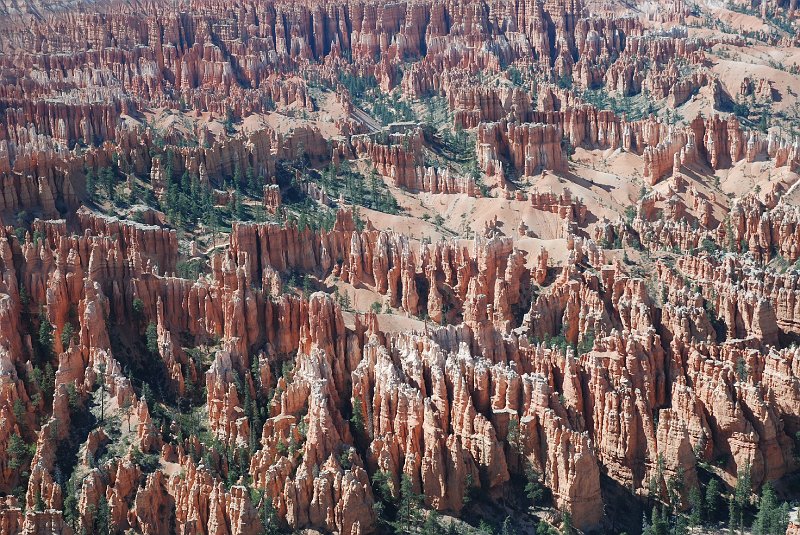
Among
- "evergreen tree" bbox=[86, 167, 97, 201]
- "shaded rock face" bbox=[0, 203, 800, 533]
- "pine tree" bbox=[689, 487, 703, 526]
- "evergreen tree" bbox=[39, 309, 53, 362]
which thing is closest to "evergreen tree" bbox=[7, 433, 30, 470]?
"shaded rock face" bbox=[0, 203, 800, 533]

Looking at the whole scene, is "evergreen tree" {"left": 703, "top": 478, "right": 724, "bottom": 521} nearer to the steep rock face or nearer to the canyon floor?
the canyon floor

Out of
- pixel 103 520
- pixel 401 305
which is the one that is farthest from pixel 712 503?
pixel 401 305

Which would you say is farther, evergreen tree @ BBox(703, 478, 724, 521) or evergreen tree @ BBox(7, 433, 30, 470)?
evergreen tree @ BBox(703, 478, 724, 521)

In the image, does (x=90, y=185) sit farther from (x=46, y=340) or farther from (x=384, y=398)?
(x=384, y=398)

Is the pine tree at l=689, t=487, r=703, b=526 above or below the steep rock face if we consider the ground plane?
below

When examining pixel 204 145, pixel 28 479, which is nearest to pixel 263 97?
pixel 204 145

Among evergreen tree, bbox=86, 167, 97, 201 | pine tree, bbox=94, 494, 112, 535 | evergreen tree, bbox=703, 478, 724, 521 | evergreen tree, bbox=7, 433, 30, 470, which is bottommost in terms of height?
evergreen tree, bbox=703, 478, 724, 521

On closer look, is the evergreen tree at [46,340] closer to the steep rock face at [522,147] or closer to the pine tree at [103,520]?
the pine tree at [103,520]

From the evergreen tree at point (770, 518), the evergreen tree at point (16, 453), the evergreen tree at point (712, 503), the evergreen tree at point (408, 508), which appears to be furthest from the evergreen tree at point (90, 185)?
the evergreen tree at point (770, 518)
